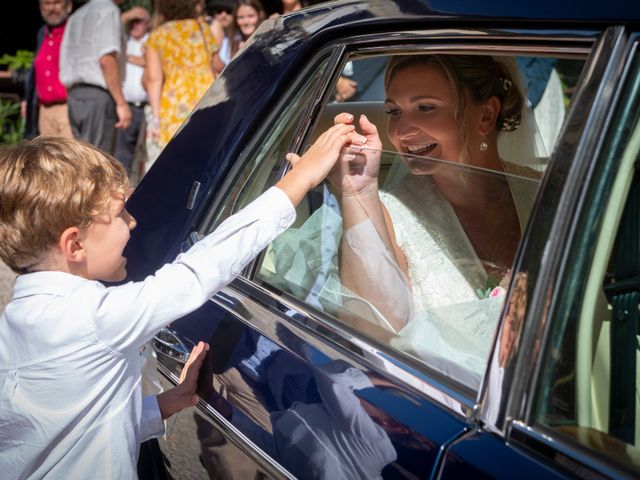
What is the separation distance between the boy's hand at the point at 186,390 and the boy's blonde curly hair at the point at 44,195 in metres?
0.35

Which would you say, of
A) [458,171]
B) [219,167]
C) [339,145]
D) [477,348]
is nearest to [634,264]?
[477,348]

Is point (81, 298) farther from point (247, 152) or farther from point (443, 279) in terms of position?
point (443, 279)

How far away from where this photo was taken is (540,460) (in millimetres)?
1169

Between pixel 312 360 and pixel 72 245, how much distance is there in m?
0.56

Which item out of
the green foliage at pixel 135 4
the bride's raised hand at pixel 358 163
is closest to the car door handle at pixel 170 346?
the bride's raised hand at pixel 358 163

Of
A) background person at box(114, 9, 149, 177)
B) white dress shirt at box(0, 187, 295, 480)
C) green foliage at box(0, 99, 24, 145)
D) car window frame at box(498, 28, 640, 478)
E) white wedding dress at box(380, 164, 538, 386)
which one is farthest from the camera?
green foliage at box(0, 99, 24, 145)

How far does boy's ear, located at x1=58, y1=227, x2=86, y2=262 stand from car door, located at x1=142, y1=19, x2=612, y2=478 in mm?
308

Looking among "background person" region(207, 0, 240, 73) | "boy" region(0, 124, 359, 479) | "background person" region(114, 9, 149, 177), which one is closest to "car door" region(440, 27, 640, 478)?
"boy" region(0, 124, 359, 479)

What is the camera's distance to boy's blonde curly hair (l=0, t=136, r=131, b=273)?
1735 mm

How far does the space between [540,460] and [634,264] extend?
47 centimetres

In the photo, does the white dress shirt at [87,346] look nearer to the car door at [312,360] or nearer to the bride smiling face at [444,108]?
the car door at [312,360]

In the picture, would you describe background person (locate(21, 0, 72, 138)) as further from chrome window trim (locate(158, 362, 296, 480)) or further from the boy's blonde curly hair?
chrome window trim (locate(158, 362, 296, 480))

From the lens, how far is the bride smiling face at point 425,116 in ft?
6.55

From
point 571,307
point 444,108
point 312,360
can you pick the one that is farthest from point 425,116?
point 571,307
